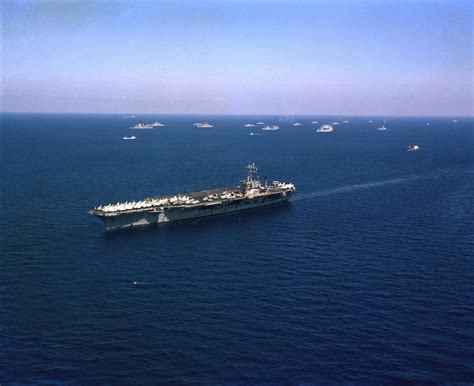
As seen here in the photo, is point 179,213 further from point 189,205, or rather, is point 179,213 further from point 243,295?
point 243,295

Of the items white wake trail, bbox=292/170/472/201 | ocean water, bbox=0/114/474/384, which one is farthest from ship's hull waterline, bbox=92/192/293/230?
white wake trail, bbox=292/170/472/201

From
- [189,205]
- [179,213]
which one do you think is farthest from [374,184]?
[179,213]

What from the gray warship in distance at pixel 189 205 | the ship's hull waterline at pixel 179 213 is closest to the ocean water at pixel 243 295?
the ship's hull waterline at pixel 179 213

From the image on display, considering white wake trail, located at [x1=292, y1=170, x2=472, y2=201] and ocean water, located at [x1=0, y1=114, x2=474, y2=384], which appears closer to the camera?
ocean water, located at [x1=0, y1=114, x2=474, y2=384]

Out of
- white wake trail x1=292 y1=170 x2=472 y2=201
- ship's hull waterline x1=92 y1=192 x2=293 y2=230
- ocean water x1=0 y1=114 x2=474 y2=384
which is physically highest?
white wake trail x1=292 y1=170 x2=472 y2=201

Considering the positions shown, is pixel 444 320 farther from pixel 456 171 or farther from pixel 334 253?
pixel 456 171

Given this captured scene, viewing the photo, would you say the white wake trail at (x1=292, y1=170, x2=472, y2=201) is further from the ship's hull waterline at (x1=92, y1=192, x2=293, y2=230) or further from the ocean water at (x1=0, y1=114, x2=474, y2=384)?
the ship's hull waterline at (x1=92, y1=192, x2=293, y2=230)

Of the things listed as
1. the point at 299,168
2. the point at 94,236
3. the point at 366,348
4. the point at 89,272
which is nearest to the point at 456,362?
the point at 366,348

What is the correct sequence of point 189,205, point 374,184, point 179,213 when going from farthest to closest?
point 374,184, point 189,205, point 179,213
